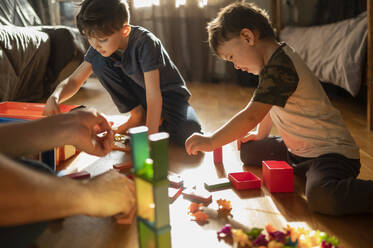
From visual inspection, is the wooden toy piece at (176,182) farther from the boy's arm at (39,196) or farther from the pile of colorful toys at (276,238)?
the boy's arm at (39,196)

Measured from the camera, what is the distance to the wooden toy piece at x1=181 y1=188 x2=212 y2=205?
1.08 metres

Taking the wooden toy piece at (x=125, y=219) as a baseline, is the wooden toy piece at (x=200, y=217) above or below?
below

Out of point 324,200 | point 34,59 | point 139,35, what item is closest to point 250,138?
point 324,200

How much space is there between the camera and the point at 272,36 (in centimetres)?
120

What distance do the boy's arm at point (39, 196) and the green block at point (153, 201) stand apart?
0.08 metres

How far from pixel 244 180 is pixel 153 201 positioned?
0.57 metres

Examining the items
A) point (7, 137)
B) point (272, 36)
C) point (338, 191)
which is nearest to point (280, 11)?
point (272, 36)

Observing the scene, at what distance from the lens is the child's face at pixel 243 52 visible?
3.79 ft

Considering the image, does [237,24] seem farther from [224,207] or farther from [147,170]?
[147,170]

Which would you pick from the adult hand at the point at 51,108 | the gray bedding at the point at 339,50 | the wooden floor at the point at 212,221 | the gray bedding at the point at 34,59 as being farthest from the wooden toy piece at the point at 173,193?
the gray bedding at the point at 34,59

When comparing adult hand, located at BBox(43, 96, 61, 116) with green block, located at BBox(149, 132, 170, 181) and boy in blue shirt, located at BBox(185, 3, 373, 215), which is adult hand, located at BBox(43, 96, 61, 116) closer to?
boy in blue shirt, located at BBox(185, 3, 373, 215)

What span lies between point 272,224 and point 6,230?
0.60 m

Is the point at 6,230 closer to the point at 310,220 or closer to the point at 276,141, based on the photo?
the point at 310,220

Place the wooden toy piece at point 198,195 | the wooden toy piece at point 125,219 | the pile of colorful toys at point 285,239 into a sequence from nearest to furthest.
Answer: the pile of colorful toys at point 285,239
the wooden toy piece at point 125,219
the wooden toy piece at point 198,195
